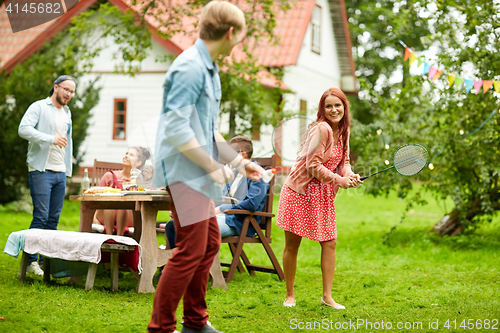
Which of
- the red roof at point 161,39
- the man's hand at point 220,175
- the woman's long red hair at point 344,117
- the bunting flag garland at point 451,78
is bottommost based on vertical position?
the man's hand at point 220,175

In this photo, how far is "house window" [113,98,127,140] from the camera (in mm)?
16250

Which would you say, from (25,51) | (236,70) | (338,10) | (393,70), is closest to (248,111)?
(236,70)

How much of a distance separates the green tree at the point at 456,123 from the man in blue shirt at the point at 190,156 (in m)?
5.43

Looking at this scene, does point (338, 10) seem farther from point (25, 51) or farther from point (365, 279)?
point (365, 279)

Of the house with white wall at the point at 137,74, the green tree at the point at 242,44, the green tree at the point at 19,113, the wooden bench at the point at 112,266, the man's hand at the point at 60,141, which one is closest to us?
the wooden bench at the point at 112,266

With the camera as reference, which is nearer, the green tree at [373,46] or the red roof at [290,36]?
the red roof at [290,36]

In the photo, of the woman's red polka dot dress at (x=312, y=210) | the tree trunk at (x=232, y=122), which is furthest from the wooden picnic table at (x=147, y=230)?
the tree trunk at (x=232, y=122)

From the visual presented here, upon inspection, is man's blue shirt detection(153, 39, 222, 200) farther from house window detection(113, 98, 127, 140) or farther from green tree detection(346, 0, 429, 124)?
green tree detection(346, 0, 429, 124)

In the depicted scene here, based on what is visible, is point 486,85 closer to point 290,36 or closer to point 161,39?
point 161,39

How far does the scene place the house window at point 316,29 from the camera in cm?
2005

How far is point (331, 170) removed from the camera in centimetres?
421

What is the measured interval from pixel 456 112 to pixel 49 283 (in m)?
6.00

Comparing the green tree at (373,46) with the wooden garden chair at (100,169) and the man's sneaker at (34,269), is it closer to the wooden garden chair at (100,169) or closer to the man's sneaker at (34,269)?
the wooden garden chair at (100,169)

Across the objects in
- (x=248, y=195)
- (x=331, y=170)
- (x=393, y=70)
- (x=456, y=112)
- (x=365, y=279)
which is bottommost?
(x=365, y=279)
